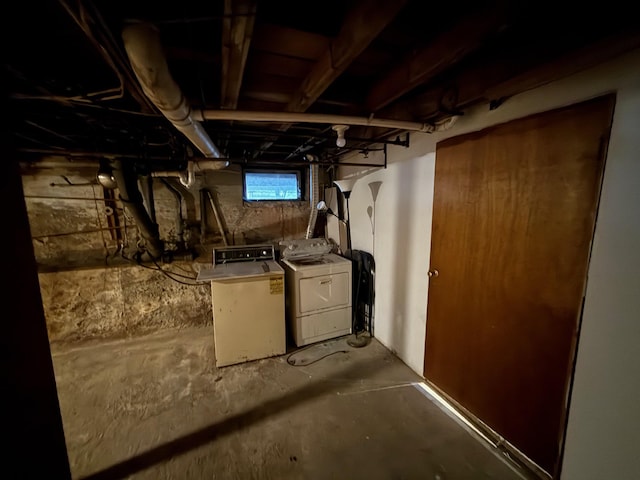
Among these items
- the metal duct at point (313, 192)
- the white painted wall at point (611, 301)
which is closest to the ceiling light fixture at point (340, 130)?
the white painted wall at point (611, 301)

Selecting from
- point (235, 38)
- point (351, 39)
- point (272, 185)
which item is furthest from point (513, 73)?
point (272, 185)

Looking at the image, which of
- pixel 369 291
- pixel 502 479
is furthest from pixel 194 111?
pixel 502 479

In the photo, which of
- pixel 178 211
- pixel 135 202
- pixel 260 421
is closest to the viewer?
pixel 260 421

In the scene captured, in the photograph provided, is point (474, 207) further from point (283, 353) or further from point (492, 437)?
point (283, 353)

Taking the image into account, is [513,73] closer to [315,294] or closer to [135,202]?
[315,294]

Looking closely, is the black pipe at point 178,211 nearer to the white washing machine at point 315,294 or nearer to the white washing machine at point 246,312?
the white washing machine at point 246,312

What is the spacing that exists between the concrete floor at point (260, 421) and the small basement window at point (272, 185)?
197cm

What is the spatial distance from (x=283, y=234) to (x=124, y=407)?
7.77ft

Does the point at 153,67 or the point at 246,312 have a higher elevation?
the point at 153,67

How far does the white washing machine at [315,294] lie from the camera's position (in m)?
2.68

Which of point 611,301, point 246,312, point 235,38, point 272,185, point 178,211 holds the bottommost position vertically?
point 246,312

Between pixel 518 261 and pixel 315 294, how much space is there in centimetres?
180

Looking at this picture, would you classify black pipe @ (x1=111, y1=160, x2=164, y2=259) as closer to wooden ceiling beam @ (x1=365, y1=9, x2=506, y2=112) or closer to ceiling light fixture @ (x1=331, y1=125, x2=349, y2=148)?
ceiling light fixture @ (x1=331, y1=125, x2=349, y2=148)

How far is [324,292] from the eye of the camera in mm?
2771
